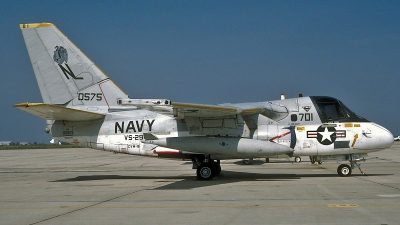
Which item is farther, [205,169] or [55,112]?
[205,169]

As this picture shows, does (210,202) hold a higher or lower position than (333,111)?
lower

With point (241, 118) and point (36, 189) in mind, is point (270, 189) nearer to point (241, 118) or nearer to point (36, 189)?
point (241, 118)

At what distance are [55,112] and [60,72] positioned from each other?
2476mm

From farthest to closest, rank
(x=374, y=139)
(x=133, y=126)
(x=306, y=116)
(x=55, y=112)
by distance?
(x=133, y=126)
(x=306, y=116)
(x=374, y=139)
(x=55, y=112)

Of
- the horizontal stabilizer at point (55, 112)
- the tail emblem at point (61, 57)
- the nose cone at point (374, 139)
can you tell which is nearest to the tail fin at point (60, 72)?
the tail emblem at point (61, 57)

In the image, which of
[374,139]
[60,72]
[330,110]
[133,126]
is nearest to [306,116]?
[330,110]

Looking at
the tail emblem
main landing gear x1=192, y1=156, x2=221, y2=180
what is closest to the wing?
main landing gear x1=192, y1=156, x2=221, y2=180

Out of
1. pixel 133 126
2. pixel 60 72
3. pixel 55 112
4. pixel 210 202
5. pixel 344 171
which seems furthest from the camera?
pixel 60 72

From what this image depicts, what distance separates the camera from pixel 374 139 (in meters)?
15.9

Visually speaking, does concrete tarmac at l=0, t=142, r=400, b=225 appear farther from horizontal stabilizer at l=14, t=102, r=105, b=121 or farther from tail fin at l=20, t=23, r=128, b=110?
tail fin at l=20, t=23, r=128, b=110

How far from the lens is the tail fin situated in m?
17.0

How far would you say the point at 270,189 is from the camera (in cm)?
1287

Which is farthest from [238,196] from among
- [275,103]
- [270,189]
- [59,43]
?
[59,43]

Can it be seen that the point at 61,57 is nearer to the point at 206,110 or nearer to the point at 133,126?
the point at 133,126
